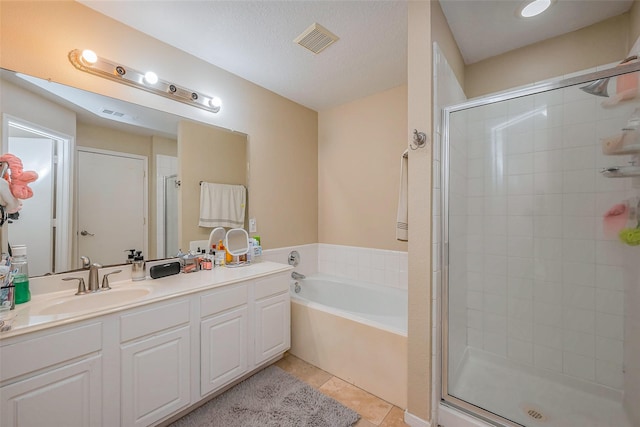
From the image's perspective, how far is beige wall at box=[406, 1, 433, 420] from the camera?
57.9 inches

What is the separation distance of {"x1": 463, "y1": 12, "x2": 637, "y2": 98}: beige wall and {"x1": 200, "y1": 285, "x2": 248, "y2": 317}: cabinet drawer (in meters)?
2.43

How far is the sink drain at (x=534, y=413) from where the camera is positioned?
147 centimetres

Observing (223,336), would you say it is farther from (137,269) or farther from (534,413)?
(534,413)

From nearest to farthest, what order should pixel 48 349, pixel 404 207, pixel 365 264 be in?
pixel 48 349, pixel 404 207, pixel 365 264

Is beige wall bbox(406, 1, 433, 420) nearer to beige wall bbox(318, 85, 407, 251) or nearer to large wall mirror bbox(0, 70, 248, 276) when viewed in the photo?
beige wall bbox(318, 85, 407, 251)

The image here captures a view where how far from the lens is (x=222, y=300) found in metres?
1.70

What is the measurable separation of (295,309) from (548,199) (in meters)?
2.10

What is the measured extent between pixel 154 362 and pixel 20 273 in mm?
815

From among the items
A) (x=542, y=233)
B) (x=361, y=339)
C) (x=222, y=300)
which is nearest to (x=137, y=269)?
(x=222, y=300)

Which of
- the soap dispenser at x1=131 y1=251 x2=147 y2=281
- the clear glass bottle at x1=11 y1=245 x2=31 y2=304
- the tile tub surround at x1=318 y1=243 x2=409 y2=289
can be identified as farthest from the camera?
the tile tub surround at x1=318 y1=243 x2=409 y2=289

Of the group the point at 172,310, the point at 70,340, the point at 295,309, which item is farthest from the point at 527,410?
the point at 70,340

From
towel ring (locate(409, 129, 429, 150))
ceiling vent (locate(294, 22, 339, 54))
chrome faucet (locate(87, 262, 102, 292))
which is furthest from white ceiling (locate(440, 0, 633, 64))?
chrome faucet (locate(87, 262, 102, 292))

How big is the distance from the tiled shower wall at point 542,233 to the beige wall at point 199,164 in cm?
181

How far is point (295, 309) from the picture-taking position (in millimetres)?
2262
